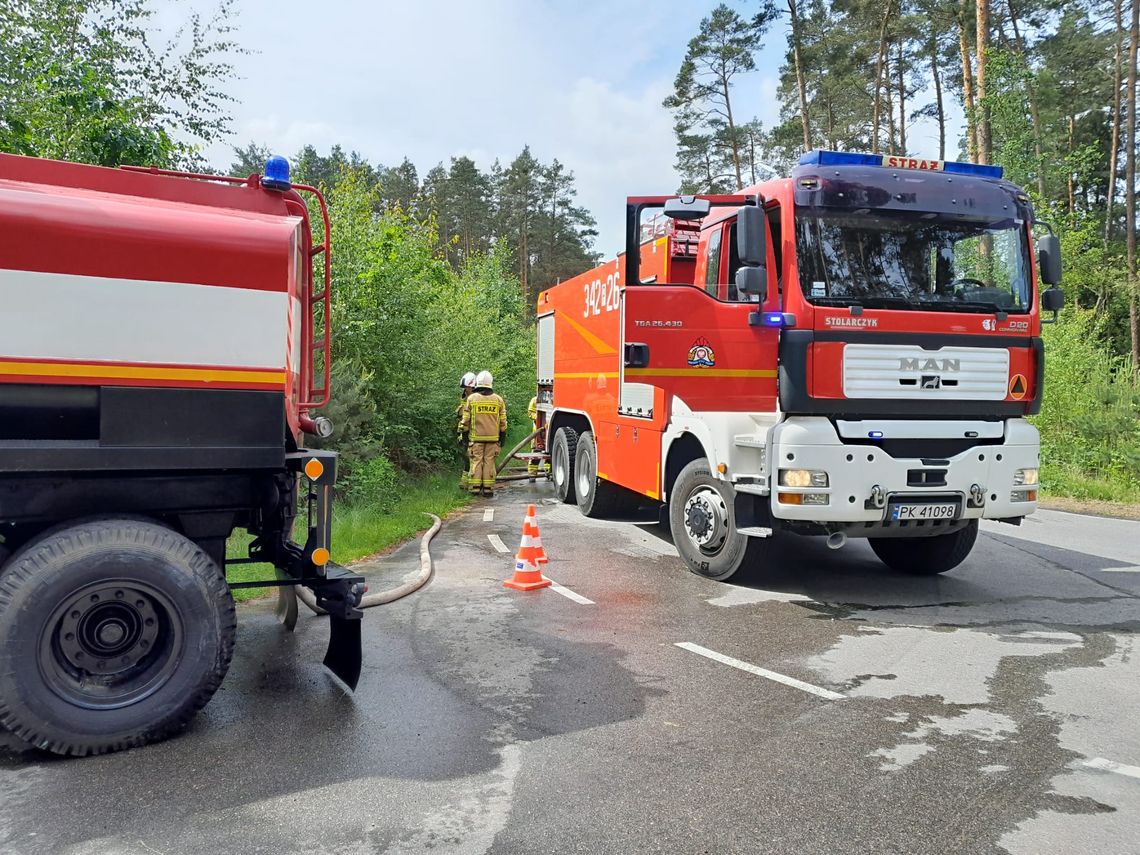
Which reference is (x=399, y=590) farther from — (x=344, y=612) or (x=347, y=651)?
(x=344, y=612)

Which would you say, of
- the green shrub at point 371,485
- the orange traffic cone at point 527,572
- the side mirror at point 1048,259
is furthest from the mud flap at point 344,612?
the green shrub at point 371,485

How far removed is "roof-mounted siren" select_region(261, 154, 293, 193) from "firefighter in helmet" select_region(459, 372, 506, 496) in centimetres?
847

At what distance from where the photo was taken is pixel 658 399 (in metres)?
8.04

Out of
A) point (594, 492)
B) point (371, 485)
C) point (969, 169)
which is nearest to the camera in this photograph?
point (969, 169)

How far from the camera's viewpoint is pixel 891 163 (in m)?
6.65

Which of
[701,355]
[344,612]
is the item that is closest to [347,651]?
[344,612]

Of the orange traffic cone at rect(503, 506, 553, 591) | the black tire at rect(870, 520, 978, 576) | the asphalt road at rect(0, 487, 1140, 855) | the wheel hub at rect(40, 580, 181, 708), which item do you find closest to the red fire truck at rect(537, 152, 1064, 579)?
the black tire at rect(870, 520, 978, 576)

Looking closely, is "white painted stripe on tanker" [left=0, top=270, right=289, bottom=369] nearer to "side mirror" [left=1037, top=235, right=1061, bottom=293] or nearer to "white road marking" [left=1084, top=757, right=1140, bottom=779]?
"white road marking" [left=1084, top=757, right=1140, bottom=779]

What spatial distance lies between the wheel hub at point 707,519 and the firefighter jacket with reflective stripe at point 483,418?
241 inches

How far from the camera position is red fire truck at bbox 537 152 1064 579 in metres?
6.28

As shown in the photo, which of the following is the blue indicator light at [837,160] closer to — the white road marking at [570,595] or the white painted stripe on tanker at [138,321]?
the white road marking at [570,595]

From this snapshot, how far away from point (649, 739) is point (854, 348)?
3.66 meters

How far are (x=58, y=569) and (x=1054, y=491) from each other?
14.5m

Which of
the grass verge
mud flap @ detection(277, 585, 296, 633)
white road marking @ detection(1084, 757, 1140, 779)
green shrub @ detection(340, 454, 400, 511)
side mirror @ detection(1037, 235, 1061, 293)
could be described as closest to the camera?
white road marking @ detection(1084, 757, 1140, 779)
